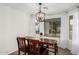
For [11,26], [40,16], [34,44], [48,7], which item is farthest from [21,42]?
[48,7]

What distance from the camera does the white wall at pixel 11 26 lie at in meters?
1.35

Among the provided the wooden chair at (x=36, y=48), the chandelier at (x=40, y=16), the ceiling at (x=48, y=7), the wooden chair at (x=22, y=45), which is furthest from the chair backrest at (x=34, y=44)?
the ceiling at (x=48, y=7)

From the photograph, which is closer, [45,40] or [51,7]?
[51,7]

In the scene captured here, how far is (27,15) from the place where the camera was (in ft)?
4.93

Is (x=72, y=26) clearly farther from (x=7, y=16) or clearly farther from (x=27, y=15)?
(x=7, y=16)

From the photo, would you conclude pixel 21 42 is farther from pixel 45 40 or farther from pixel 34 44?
pixel 45 40

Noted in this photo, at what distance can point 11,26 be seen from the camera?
1427 mm

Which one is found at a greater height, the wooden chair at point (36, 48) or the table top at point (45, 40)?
the table top at point (45, 40)

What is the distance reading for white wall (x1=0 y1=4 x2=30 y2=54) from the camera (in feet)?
4.42

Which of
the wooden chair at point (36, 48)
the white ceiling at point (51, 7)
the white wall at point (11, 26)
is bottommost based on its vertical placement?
the wooden chair at point (36, 48)

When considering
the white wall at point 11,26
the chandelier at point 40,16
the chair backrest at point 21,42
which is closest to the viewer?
the white wall at point 11,26

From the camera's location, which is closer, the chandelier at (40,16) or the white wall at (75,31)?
the white wall at (75,31)

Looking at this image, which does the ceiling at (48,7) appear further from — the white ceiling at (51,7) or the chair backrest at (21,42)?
the chair backrest at (21,42)

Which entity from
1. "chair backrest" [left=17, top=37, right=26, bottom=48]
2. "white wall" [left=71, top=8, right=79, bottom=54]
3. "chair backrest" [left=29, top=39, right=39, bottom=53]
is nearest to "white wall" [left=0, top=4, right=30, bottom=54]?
"chair backrest" [left=17, top=37, right=26, bottom=48]
